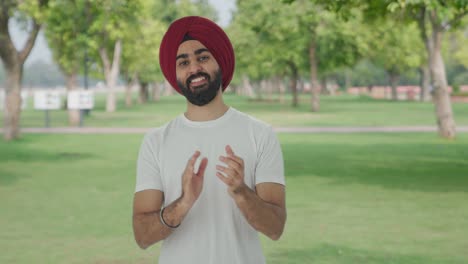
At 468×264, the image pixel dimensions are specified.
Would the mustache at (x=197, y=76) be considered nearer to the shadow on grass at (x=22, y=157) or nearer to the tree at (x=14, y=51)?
the shadow on grass at (x=22, y=157)

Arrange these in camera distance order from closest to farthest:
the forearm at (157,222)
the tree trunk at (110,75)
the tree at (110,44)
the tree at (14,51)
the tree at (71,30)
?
the forearm at (157,222) < the tree at (14,51) < the tree at (71,30) < the tree at (110,44) < the tree trunk at (110,75)

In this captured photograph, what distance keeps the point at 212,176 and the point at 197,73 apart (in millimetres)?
379

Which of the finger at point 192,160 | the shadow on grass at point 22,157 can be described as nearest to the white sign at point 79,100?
the shadow on grass at point 22,157

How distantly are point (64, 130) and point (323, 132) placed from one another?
10.1 m

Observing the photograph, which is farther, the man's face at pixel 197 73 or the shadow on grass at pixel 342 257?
the shadow on grass at pixel 342 257

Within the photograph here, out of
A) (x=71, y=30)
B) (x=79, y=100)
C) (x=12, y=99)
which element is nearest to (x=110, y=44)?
(x=71, y=30)

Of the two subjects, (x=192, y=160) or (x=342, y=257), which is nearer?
(x=192, y=160)

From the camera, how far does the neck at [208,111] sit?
10.0ft

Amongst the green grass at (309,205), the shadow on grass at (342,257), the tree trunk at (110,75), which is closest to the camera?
the shadow on grass at (342,257)

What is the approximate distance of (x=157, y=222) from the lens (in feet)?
9.75

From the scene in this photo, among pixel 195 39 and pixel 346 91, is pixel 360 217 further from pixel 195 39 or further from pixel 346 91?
pixel 346 91

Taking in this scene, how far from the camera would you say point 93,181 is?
53.4ft

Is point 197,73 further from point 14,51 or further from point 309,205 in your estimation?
point 14,51

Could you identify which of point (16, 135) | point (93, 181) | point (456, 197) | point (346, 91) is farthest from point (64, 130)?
point (346, 91)
